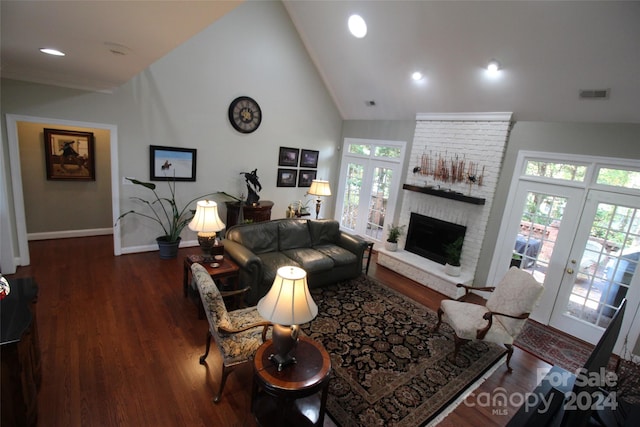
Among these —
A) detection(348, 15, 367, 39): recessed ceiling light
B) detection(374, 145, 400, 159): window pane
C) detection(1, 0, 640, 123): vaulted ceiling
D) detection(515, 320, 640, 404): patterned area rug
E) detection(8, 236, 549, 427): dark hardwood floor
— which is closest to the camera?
detection(1, 0, 640, 123): vaulted ceiling

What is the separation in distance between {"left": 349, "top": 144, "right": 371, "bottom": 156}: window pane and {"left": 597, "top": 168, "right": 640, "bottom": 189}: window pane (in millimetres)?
3957

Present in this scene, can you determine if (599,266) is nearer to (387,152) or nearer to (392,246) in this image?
(392,246)

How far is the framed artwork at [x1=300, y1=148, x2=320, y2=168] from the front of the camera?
6773 millimetres

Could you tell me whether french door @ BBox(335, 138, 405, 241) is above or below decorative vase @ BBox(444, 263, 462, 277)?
above

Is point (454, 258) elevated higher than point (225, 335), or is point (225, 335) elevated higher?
point (454, 258)

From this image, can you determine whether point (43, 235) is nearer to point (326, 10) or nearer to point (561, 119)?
point (326, 10)

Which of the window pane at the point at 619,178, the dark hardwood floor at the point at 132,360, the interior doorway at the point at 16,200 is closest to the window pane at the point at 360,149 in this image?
the dark hardwood floor at the point at 132,360

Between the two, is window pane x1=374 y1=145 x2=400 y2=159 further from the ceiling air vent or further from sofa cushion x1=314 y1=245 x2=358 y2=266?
the ceiling air vent

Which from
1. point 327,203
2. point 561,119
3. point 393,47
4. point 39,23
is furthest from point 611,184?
point 39,23

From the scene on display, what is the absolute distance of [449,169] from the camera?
5.20 metres

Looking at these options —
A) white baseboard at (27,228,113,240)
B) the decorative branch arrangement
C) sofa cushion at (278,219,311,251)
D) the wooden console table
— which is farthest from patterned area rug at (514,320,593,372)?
white baseboard at (27,228,113,240)

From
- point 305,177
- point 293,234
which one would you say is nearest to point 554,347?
point 293,234

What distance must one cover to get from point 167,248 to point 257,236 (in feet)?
5.73

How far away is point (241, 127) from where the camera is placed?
225 inches
